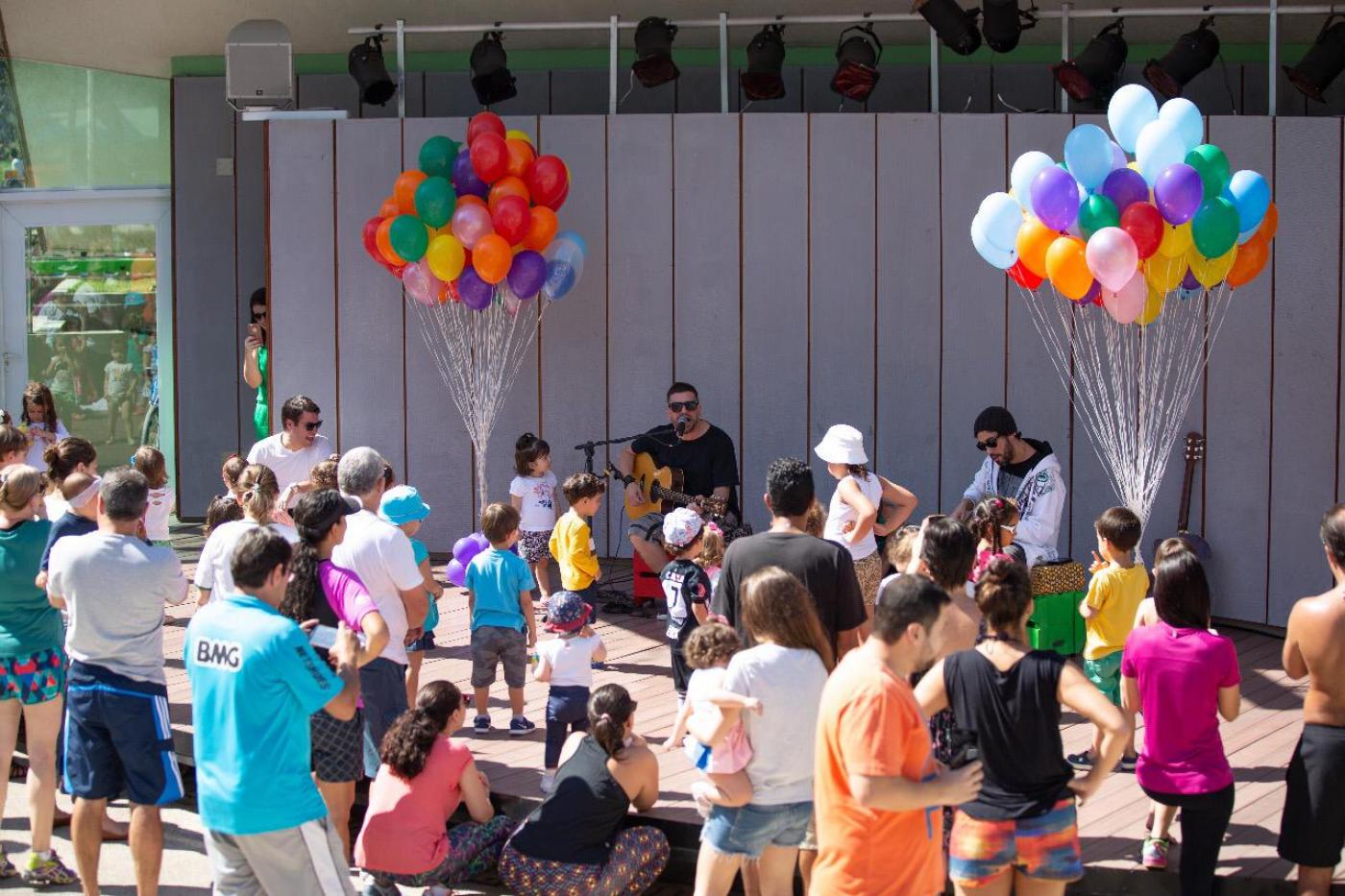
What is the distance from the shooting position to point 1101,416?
9.16m

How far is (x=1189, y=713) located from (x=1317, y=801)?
474 millimetres

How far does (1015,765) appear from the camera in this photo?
374cm

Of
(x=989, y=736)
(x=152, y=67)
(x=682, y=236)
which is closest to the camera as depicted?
(x=989, y=736)

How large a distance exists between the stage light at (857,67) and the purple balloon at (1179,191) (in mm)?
3133

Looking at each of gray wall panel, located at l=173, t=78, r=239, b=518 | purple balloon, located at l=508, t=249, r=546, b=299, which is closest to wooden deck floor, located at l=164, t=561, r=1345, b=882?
purple balloon, located at l=508, t=249, r=546, b=299

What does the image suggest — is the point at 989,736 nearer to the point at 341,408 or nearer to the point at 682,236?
the point at 682,236

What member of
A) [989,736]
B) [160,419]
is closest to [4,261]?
[160,419]

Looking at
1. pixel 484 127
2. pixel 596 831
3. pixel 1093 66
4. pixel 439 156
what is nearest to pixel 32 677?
pixel 596 831

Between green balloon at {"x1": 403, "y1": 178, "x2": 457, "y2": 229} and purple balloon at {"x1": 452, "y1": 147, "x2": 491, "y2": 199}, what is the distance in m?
0.11

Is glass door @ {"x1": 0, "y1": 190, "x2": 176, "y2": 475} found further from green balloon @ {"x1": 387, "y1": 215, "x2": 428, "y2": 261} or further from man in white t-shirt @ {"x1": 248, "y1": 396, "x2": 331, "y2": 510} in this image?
man in white t-shirt @ {"x1": 248, "y1": 396, "x2": 331, "y2": 510}

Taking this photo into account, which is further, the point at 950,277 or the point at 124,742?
the point at 950,277

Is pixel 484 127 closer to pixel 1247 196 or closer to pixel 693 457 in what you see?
pixel 693 457

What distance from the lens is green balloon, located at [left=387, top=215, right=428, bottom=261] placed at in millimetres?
8695

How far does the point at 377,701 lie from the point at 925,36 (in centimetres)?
703
